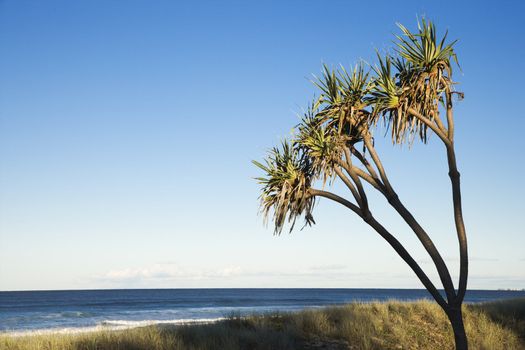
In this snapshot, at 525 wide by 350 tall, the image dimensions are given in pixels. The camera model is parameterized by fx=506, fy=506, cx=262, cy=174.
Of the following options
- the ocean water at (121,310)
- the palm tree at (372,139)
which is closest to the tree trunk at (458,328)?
the palm tree at (372,139)

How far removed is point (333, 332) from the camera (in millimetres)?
15141

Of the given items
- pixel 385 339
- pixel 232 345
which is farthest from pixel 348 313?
pixel 232 345

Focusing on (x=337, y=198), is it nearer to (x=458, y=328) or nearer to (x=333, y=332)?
(x=458, y=328)

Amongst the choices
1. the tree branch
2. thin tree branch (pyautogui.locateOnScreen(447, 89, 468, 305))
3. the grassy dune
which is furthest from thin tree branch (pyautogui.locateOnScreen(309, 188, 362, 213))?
the grassy dune

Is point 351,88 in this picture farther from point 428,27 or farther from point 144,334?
point 144,334

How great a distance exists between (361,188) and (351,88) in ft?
8.62

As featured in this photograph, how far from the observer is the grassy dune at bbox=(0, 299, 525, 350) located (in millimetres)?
12398

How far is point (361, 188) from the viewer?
41.1ft

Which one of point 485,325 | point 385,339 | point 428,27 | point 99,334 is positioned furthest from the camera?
point 485,325

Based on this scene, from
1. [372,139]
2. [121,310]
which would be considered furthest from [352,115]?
[121,310]

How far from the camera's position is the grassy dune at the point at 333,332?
1240 centimetres

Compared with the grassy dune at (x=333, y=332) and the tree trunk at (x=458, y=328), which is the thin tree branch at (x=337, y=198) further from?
the grassy dune at (x=333, y=332)

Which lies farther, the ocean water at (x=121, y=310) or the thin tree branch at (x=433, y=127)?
the ocean water at (x=121, y=310)

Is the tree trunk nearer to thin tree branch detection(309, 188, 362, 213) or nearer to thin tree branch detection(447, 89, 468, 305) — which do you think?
thin tree branch detection(447, 89, 468, 305)
